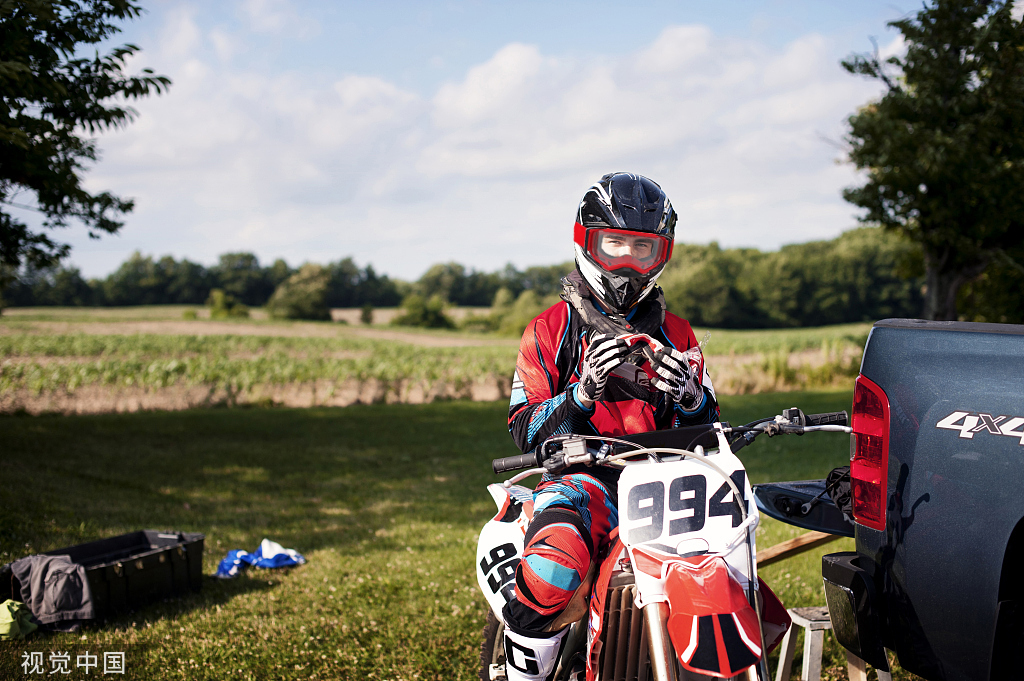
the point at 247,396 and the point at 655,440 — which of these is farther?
the point at 247,396

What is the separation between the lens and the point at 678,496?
7.75ft

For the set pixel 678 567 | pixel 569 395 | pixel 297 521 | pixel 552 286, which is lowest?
pixel 297 521

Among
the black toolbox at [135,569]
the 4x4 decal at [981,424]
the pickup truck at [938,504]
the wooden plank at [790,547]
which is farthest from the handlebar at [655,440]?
the black toolbox at [135,569]

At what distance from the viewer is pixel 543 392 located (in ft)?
10.8

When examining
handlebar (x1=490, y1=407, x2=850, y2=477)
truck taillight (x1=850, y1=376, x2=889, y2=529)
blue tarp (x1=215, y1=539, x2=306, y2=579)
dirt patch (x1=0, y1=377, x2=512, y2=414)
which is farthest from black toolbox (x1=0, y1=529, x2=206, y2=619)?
dirt patch (x1=0, y1=377, x2=512, y2=414)

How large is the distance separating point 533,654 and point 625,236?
184 centimetres

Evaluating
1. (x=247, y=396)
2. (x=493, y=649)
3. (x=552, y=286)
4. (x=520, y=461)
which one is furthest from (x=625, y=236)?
(x=552, y=286)

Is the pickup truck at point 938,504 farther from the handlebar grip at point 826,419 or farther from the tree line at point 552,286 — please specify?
the tree line at point 552,286

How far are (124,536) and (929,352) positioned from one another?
256 inches

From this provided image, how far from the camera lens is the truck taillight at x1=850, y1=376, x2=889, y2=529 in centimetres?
265

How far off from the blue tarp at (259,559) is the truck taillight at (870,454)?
18.1 feet

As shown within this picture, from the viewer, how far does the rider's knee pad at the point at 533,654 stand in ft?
9.24

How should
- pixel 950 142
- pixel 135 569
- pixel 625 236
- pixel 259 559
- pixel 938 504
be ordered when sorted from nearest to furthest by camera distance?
pixel 938 504, pixel 625 236, pixel 135 569, pixel 259 559, pixel 950 142

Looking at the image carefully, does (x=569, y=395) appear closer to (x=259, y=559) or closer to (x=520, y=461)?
(x=520, y=461)
